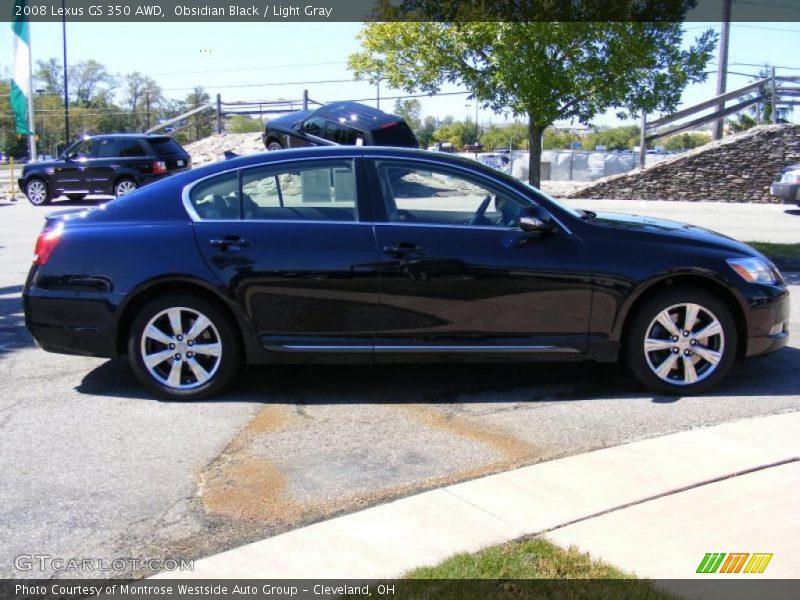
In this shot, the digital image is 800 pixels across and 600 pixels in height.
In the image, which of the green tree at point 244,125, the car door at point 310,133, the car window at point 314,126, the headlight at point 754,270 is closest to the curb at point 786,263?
the headlight at point 754,270

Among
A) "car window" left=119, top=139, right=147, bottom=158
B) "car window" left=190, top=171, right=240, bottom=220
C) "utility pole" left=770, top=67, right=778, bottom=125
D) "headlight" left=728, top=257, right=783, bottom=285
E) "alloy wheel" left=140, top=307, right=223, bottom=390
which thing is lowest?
"alloy wheel" left=140, top=307, right=223, bottom=390

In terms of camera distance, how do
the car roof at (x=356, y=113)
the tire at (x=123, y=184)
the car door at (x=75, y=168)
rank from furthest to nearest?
the car door at (x=75, y=168) < the tire at (x=123, y=184) < the car roof at (x=356, y=113)

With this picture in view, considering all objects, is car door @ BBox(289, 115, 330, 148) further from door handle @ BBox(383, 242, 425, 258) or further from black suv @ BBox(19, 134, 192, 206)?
door handle @ BBox(383, 242, 425, 258)

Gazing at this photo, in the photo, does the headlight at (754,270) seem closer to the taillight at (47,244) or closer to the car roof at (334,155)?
the car roof at (334,155)

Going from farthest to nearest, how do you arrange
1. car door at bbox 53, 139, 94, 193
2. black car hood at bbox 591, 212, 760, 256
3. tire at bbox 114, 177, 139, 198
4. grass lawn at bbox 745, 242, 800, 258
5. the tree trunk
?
1. car door at bbox 53, 139, 94, 193
2. tire at bbox 114, 177, 139, 198
3. the tree trunk
4. grass lawn at bbox 745, 242, 800, 258
5. black car hood at bbox 591, 212, 760, 256

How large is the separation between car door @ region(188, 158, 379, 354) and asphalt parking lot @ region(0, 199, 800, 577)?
48 centimetres

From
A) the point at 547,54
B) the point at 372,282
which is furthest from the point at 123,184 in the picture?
the point at 372,282

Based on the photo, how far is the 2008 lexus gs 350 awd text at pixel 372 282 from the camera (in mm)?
5559

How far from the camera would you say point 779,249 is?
475 inches

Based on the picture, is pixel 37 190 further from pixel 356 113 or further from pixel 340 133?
pixel 356 113

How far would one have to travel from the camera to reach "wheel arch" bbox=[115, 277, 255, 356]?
18.3 feet

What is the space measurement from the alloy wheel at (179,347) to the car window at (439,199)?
1.44m

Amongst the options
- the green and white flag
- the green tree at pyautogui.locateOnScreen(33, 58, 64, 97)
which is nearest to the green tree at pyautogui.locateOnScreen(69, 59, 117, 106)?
the green tree at pyautogui.locateOnScreen(33, 58, 64, 97)

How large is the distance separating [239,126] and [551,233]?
2077 inches
